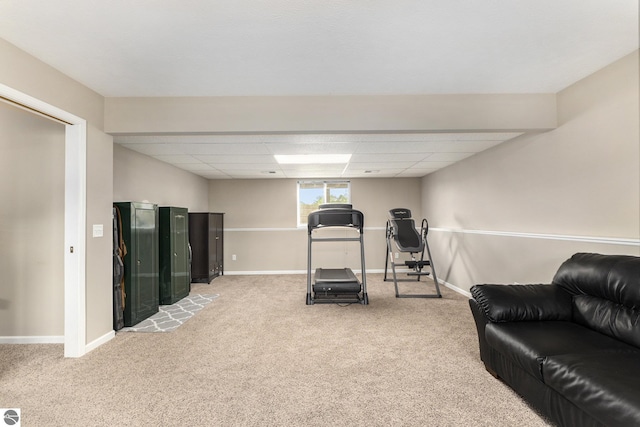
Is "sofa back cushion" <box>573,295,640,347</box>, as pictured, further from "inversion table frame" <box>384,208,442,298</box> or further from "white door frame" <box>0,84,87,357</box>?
"white door frame" <box>0,84,87,357</box>

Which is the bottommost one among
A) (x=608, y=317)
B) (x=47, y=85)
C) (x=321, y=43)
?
(x=608, y=317)

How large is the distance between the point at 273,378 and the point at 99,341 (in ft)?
6.56

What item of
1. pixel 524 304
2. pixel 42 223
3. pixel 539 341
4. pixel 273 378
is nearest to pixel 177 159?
pixel 42 223

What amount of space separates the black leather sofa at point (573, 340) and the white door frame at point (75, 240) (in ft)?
11.7

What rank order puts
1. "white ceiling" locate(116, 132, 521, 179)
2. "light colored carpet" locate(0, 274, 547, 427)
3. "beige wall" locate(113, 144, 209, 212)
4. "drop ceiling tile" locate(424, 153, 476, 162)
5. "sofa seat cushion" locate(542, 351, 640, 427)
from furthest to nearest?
"drop ceiling tile" locate(424, 153, 476, 162) < "beige wall" locate(113, 144, 209, 212) < "white ceiling" locate(116, 132, 521, 179) < "light colored carpet" locate(0, 274, 547, 427) < "sofa seat cushion" locate(542, 351, 640, 427)

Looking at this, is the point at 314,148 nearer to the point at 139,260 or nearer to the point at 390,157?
the point at 390,157

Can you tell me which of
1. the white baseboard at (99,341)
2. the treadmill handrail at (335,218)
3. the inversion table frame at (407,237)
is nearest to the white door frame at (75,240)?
the white baseboard at (99,341)

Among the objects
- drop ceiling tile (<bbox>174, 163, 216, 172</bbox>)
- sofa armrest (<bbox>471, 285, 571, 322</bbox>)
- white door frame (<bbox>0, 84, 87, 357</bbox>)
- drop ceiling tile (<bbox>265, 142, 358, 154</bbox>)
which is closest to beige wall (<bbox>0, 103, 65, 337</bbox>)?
white door frame (<bbox>0, 84, 87, 357</bbox>)

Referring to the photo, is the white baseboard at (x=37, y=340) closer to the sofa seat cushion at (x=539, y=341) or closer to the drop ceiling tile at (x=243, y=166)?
the drop ceiling tile at (x=243, y=166)

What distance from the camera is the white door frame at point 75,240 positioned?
9.02ft

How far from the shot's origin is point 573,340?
1889 mm

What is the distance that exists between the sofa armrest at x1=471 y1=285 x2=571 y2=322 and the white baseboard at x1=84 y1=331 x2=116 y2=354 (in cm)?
363

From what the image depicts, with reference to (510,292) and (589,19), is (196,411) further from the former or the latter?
(589,19)

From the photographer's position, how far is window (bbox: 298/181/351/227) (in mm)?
7266
